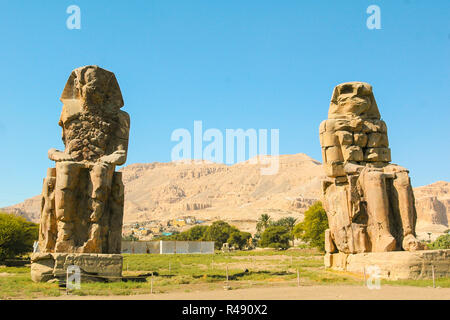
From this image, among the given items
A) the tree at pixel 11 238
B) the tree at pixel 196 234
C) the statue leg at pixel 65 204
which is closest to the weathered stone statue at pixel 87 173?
the statue leg at pixel 65 204

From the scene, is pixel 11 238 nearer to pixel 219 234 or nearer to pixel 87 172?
pixel 87 172

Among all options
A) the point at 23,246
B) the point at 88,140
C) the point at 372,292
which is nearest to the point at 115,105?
the point at 88,140

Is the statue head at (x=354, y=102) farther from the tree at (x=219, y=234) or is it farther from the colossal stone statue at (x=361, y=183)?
the tree at (x=219, y=234)

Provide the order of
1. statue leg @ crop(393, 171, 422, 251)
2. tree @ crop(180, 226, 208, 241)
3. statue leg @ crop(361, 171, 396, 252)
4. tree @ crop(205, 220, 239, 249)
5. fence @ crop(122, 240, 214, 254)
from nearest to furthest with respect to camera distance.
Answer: statue leg @ crop(393, 171, 422, 251) < statue leg @ crop(361, 171, 396, 252) < fence @ crop(122, 240, 214, 254) < tree @ crop(205, 220, 239, 249) < tree @ crop(180, 226, 208, 241)

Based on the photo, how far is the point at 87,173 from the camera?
34.6 ft

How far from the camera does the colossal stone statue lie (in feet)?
34.4

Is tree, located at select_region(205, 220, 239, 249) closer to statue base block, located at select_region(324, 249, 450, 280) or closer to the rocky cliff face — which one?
statue base block, located at select_region(324, 249, 450, 280)

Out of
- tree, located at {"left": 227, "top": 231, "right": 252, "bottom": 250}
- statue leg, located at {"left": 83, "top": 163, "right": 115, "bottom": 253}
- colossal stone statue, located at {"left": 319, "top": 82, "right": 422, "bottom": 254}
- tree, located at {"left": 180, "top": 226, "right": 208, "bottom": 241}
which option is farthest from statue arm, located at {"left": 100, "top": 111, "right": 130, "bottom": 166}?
tree, located at {"left": 180, "top": 226, "right": 208, "bottom": 241}

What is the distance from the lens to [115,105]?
11547mm

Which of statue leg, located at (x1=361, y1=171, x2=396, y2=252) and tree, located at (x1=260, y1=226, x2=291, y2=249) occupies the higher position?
statue leg, located at (x1=361, y1=171, x2=396, y2=252)

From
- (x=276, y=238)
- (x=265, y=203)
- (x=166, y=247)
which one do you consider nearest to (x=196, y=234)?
(x=276, y=238)

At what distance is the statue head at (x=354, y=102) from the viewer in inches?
475

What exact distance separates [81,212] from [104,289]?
249 cm
